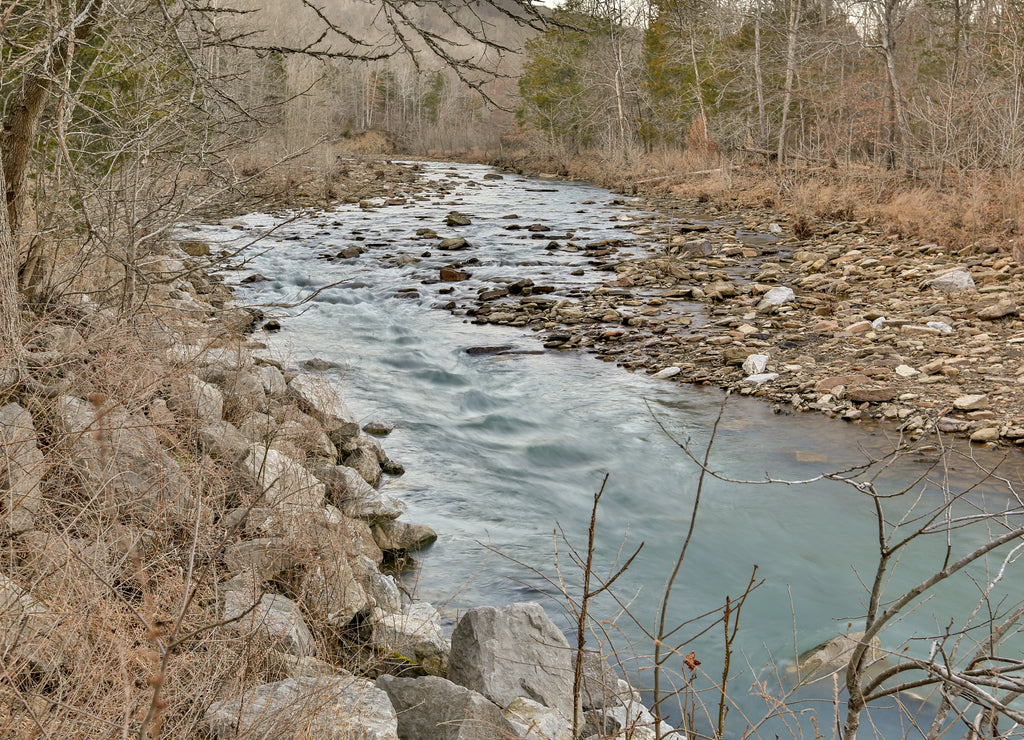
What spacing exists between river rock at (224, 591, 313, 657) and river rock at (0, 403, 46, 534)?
0.75 metres

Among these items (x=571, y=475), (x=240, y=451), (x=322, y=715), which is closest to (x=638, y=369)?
(x=571, y=475)

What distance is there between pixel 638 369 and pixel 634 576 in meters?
3.37

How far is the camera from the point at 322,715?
213cm

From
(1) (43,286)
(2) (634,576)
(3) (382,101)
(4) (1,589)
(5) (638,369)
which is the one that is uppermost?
(3) (382,101)

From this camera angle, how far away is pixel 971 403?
579cm

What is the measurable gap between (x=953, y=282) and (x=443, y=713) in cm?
811

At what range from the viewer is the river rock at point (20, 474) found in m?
2.64

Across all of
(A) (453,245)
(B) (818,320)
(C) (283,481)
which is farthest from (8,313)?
(A) (453,245)

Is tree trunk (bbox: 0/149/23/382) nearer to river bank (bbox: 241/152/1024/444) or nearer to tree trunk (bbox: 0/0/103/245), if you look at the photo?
tree trunk (bbox: 0/0/103/245)

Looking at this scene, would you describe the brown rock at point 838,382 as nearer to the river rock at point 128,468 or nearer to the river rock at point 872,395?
the river rock at point 872,395

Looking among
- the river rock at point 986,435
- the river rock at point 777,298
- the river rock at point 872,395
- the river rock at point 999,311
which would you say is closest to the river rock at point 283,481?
the river rock at point 872,395

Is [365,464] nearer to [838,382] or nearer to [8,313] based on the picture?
[8,313]

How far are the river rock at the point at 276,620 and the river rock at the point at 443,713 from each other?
15.5 inches

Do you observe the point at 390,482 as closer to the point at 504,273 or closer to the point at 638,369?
the point at 638,369
